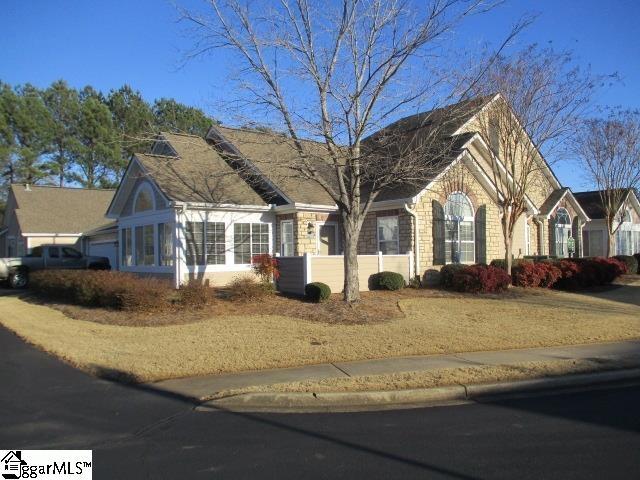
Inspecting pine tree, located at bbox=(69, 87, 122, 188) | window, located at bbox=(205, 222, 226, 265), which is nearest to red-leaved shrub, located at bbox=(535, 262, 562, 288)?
window, located at bbox=(205, 222, 226, 265)

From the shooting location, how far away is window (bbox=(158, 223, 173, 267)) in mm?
18634

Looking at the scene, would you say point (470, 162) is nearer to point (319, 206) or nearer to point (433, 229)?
point (433, 229)

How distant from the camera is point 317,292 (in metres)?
15.7

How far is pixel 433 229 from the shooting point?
1983 centimetres

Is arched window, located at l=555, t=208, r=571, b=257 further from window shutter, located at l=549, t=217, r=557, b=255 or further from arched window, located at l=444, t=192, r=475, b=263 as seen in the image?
arched window, located at l=444, t=192, r=475, b=263

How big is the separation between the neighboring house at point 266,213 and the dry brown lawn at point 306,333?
13.0 feet

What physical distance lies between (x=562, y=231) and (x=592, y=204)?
26.2 feet

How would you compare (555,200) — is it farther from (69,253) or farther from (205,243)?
(69,253)

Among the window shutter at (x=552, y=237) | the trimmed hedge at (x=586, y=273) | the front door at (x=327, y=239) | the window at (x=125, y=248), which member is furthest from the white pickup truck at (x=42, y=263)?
the window shutter at (x=552, y=237)

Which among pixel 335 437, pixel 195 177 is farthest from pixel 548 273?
pixel 335 437

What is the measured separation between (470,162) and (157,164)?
11.6 metres

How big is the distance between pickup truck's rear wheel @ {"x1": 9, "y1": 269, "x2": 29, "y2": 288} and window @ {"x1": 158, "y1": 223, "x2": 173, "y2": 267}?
8.66 m

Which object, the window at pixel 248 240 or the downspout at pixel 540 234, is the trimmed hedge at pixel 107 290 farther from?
the downspout at pixel 540 234

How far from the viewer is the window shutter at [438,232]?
1984 centimetres
